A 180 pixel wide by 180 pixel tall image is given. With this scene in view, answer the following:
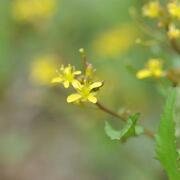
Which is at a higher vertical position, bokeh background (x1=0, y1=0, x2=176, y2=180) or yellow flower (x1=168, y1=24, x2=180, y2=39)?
bokeh background (x1=0, y1=0, x2=176, y2=180)

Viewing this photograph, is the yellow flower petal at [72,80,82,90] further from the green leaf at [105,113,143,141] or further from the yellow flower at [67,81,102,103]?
the green leaf at [105,113,143,141]

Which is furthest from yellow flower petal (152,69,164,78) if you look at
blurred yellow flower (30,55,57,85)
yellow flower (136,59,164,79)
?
blurred yellow flower (30,55,57,85)

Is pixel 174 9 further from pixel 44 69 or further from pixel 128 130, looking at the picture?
pixel 44 69

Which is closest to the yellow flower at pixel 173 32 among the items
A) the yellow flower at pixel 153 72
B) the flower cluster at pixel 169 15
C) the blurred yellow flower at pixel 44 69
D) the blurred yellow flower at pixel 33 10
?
the flower cluster at pixel 169 15

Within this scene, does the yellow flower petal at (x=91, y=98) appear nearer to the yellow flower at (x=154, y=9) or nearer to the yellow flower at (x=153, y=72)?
the yellow flower at (x=153, y=72)

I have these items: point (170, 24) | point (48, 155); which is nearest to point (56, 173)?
point (48, 155)
